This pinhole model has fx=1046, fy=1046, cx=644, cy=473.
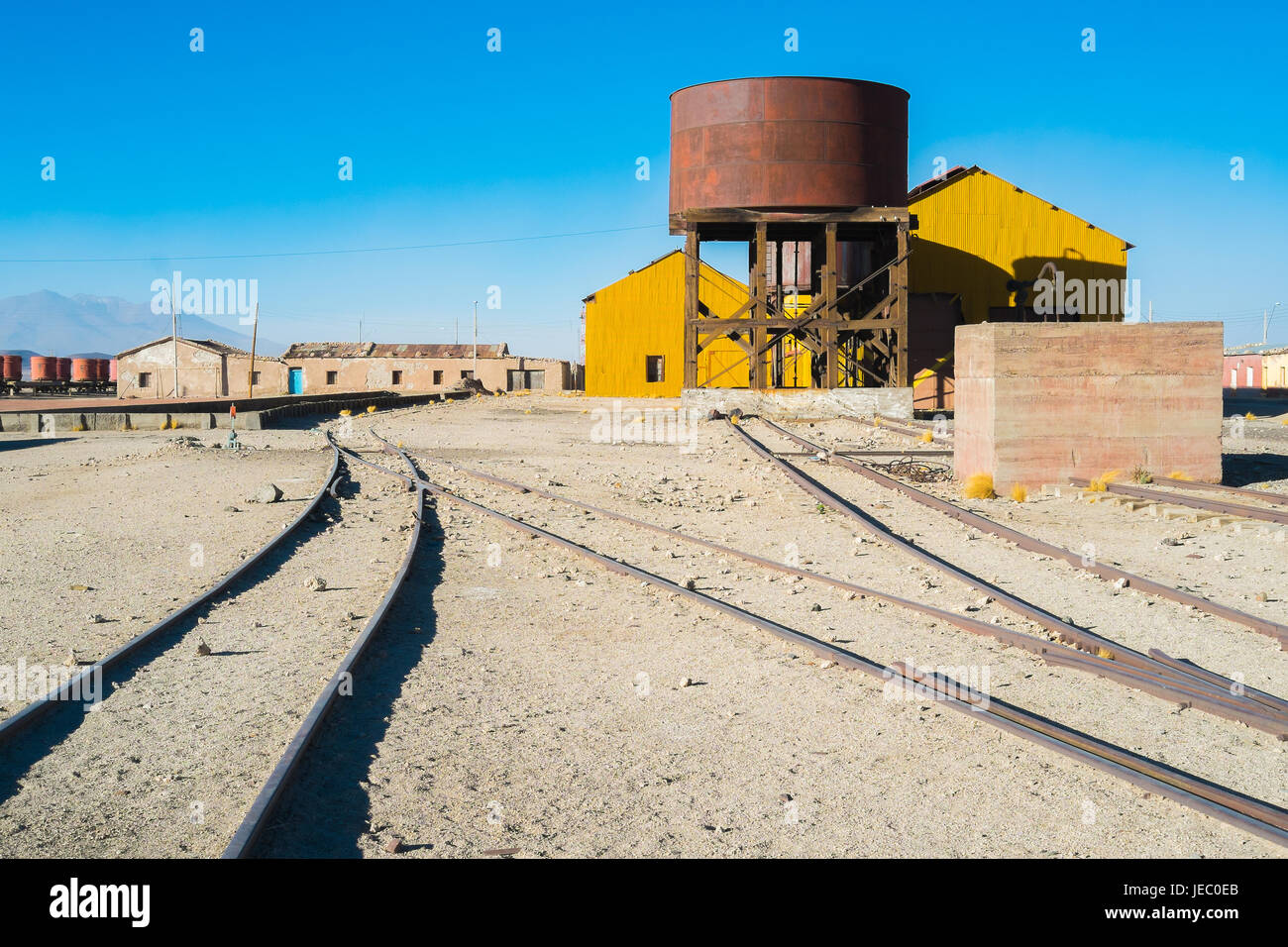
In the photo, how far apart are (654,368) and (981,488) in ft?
105

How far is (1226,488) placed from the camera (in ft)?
37.7

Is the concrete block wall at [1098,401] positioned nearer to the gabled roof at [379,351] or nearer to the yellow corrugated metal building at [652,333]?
the yellow corrugated metal building at [652,333]

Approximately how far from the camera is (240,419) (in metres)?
27.3

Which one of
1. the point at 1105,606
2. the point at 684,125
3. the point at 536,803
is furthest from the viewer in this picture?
the point at 684,125

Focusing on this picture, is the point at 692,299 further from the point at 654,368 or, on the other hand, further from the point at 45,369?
the point at 45,369

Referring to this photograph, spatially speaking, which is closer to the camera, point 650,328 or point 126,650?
point 126,650

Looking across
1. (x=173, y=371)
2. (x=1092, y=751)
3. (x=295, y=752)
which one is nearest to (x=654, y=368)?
(x=173, y=371)

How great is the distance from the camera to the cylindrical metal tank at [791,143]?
88.1 feet

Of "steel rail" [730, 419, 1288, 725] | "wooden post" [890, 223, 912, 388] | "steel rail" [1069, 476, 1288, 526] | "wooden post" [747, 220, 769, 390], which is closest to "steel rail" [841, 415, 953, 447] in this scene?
"wooden post" [890, 223, 912, 388]

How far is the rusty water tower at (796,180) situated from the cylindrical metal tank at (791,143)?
0.03 meters

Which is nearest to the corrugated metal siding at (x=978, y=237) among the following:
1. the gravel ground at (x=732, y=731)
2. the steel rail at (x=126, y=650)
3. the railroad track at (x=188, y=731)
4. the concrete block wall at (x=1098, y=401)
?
the concrete block wall at (x=1098, y=401)

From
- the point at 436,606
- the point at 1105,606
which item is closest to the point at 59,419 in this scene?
the point at 436,606
